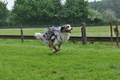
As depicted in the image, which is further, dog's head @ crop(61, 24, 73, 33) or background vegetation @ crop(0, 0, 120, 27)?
background vegetation @ crop(0, 0, 120, 27)

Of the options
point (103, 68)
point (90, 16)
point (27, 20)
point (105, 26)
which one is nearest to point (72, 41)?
point (105, 26)

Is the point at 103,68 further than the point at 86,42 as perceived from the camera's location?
No

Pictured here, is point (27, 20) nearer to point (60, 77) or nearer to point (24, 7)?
point (24, 7)

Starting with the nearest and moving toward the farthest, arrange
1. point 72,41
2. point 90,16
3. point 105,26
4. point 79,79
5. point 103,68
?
point 79,79, point 103,68, point 72,41, point 105,26, point 90,16

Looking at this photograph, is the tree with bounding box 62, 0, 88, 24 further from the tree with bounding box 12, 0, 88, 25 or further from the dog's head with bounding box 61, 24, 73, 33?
the dog's head with bounding box 61, 24, 73, 33

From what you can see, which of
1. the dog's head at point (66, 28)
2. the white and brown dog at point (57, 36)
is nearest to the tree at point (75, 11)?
the white and brown dog at point (57, 36)

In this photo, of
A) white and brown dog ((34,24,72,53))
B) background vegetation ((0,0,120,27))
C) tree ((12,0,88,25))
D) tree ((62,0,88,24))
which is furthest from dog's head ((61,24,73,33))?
tree ((62,0,88,24))

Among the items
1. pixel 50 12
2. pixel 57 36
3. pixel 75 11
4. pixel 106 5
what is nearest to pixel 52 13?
pixel 50 12

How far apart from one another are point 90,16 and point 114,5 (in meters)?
72.2

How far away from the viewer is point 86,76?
23.6 ft

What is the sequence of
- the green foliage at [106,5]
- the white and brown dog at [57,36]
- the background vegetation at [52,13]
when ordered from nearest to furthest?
the white and brown dog at [57,36]
the background vegetation at [52,13]
the green foliage at [106,5]

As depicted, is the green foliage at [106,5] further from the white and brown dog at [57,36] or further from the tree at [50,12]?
the white and brown dog at [57,36]

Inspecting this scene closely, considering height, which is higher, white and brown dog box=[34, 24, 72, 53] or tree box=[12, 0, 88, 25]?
tree box=[12, 0, 88, 25]

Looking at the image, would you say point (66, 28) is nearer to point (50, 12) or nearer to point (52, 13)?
point (52, 13)
